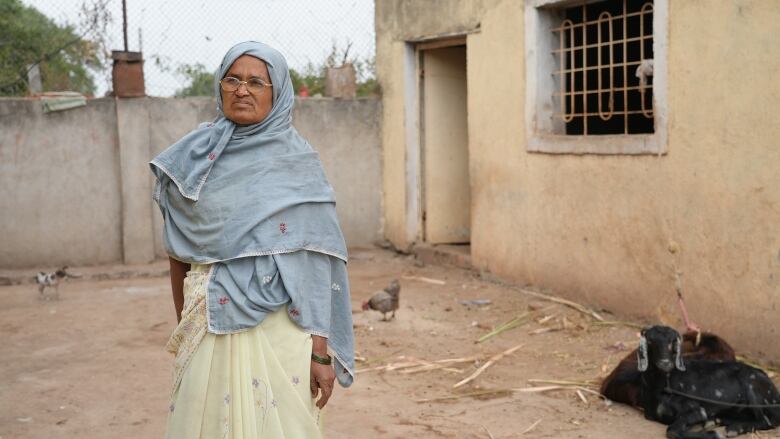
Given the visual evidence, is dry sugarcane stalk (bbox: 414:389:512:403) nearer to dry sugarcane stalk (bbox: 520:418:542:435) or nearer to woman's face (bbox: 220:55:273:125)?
dry sugarcane stalk (bbox: 520:418:542:435)

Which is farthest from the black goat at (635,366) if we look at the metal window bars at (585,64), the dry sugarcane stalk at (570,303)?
the metal window bars at (585,64)

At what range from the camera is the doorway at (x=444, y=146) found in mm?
11242

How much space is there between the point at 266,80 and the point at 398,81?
27.5 feet

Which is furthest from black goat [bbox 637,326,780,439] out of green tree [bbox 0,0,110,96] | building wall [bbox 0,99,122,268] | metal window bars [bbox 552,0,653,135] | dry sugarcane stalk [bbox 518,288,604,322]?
green tree [bbox 0,0,110,96]

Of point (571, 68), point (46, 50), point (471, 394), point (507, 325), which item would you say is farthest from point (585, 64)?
point (46, 50)

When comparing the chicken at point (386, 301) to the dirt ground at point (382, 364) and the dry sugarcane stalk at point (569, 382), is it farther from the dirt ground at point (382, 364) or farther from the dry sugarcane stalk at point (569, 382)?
the dry sugarcane stalk at point (569, 382)

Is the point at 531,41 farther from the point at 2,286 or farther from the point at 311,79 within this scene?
the point at 2,286

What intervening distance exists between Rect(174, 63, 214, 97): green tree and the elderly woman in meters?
8.41

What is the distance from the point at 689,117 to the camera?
23.3 ft

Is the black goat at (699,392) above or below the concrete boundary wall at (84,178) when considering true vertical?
below

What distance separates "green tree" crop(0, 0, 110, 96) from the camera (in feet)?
36.4

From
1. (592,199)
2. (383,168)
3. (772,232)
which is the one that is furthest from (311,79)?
(772,232)

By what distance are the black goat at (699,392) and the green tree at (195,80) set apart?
24.8 feet

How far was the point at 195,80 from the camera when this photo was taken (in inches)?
478
